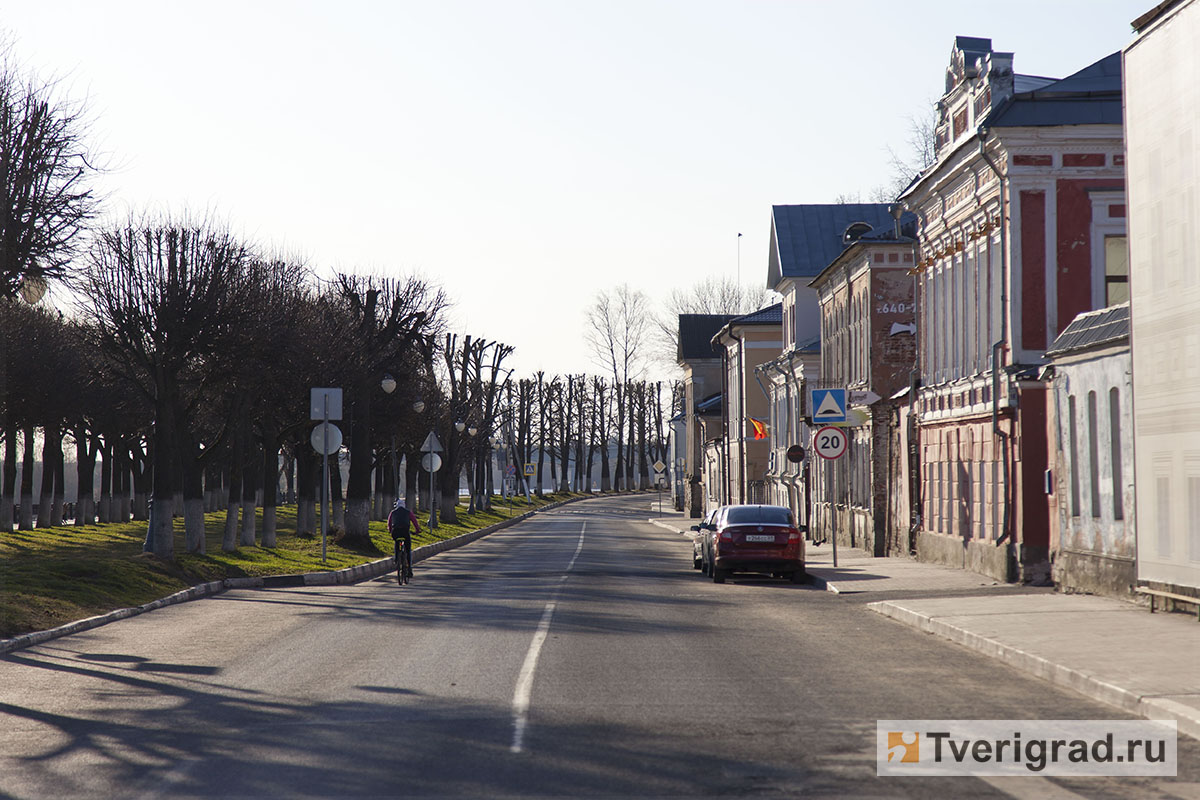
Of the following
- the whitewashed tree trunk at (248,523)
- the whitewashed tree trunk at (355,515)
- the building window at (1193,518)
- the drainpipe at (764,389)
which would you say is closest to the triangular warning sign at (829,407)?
the building window at (1193,518)

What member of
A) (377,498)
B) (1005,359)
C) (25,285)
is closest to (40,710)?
(25,285)

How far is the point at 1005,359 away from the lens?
Result: 82.3 feet

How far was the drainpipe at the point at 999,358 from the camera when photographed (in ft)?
80.0

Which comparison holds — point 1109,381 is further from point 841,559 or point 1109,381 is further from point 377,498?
point 377,498

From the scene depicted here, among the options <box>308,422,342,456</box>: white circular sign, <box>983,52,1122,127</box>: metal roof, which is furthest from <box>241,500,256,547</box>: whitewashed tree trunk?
<box>983,52,1122,127</box>: metal roof

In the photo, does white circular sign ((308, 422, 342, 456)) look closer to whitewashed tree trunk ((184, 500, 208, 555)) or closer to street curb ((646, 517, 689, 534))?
whitewashed tree trunk ((184, 500, 208, 555))

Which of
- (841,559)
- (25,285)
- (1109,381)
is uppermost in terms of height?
(25,285)

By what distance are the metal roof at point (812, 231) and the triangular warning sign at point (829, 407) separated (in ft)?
86.9

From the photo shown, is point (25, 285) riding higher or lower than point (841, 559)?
higher

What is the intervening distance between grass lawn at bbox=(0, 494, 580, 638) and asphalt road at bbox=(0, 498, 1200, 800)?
1202mm

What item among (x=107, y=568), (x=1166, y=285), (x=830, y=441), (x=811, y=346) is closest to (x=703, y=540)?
Result: (x=830, y=441)

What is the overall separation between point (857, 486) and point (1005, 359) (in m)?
16.0

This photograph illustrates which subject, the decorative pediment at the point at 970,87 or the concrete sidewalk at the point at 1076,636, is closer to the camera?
the concrete sidewalk at the point at 1076,636

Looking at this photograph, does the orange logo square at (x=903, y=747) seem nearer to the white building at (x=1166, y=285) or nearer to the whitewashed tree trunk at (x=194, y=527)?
the white building at (x=1166, y=285)
